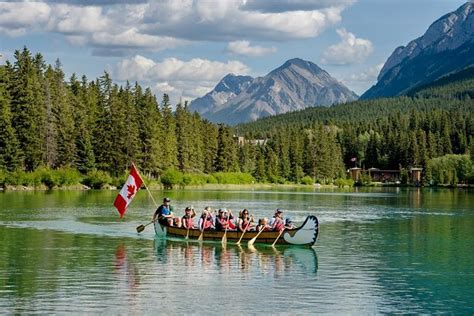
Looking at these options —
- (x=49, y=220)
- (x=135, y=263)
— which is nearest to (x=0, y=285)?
(x=135, y=263)

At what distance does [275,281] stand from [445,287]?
6.82 m

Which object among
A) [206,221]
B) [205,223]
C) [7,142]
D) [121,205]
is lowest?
[205,223]

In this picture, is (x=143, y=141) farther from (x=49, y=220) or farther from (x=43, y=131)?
(x=49, y=220)

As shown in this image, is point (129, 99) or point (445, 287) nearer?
point (445, 287)

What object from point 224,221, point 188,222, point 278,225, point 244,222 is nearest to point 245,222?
point 244,222

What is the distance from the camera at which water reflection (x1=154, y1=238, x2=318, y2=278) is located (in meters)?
37.2

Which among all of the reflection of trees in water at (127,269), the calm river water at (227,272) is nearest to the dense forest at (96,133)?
the calm river water at (227,272)

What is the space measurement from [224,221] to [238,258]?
7170 millimetres

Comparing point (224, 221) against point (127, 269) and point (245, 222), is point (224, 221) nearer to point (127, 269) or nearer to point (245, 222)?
point (245, 222)

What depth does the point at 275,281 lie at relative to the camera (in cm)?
3341

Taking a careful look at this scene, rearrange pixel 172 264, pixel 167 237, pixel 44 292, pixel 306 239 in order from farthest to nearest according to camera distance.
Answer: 1. pixel 167 237
2. pixel 306 239
3. pixel 172 264
4. pixel 44 292

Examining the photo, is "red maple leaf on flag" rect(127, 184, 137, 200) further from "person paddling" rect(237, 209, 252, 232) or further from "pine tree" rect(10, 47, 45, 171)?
"pine tree" rect(10, 47, 45, 171)

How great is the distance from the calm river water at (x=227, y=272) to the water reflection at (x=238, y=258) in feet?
0.17

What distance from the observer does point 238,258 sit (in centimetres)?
4097
